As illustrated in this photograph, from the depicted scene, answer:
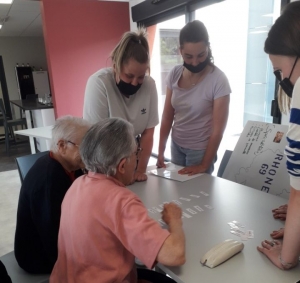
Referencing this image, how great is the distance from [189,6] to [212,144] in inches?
95.1

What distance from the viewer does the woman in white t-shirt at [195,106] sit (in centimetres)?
163

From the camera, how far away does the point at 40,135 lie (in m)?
2.93

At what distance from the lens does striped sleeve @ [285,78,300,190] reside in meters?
0.73

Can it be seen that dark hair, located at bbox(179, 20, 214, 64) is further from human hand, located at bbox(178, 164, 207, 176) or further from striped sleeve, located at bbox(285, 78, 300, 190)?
striped sleeve, located at bbox(285, 78, 300, 190)

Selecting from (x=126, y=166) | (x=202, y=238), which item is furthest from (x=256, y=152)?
(x=126, y=166)

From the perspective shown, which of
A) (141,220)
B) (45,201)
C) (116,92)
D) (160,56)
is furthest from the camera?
(160,56)

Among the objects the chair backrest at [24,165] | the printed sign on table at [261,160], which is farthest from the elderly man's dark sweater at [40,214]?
the printed sign on table at [261,160]

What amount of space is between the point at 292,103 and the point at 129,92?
973 millimetres

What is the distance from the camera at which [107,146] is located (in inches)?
36.3

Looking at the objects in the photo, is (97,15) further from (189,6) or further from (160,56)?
(189,6)

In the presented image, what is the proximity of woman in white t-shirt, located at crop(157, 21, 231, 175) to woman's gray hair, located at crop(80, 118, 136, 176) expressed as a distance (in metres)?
0.79

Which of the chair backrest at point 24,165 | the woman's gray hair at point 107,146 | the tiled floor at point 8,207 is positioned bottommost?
the tiled floor at point 8,207

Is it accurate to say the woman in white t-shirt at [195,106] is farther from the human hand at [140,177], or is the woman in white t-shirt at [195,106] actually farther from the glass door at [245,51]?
the glass door at [245,51]

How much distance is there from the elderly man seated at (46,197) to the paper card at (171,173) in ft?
1.78
